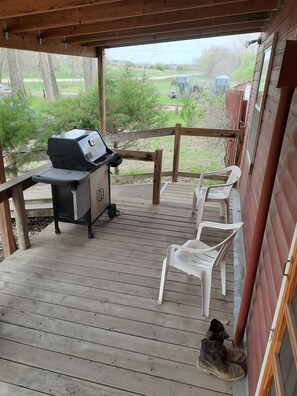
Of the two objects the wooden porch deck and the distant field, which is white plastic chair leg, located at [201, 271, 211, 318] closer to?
the wooden porch deck

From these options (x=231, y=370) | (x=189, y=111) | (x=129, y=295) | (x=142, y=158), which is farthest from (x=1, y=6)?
(x=189, y=111)

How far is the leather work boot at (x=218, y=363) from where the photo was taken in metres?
1.71

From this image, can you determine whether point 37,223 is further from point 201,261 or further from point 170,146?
point 170,146

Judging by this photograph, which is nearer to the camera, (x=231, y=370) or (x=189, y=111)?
(x=231, y=370)

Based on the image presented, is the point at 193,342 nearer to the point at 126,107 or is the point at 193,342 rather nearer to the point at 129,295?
the point at 129,295

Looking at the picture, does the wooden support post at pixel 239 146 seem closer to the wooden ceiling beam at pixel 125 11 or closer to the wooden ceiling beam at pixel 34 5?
the wooden ceiling beam at pixel 125 11

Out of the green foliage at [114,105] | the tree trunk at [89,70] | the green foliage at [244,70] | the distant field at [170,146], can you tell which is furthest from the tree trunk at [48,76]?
the green foliage at [244,70]

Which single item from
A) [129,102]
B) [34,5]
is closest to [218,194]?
[34,5]

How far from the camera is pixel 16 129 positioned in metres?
5.16

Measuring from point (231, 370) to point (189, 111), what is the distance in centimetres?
788

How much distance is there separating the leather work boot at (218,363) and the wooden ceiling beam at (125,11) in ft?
8.71

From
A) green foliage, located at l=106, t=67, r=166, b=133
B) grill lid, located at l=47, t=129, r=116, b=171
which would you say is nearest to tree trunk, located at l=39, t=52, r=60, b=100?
green foliage, located at l=106, t=67, r=166, b=133

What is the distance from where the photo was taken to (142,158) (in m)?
3.82

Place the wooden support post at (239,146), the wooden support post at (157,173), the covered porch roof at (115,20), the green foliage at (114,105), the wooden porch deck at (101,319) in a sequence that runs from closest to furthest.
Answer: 1. the wooden porch deck at (101,319)
2. the covered porch roof at (115,20)
3. the wooden support post at (157,173)
4. the wooden support post at (239,146)
5. the green foliage at (114,105)
